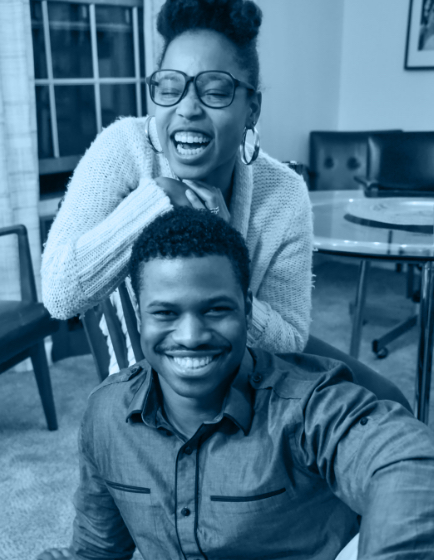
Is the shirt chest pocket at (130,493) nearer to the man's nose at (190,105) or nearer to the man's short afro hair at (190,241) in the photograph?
the man's short afro hair at (190,241)

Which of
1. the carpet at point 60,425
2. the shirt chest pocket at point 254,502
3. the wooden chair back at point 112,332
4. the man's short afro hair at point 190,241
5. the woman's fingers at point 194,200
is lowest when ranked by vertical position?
the carpet at point 60,425

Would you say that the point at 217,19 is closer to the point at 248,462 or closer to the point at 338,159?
the point at 248,462

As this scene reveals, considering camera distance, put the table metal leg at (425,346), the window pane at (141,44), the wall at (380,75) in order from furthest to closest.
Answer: the wall at (380,75) < the window pane at (141,44) < the table metal leg at (425,346)

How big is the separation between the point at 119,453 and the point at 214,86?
63 centimetres

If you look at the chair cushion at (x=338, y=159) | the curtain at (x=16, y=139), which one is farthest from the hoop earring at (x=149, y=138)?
the chair cushion at (x=338, y=159)

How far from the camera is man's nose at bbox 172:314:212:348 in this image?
0.83 meters

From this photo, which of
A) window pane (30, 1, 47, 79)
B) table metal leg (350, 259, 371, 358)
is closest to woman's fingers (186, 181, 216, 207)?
table metal leg (350, 259, 371, 358)

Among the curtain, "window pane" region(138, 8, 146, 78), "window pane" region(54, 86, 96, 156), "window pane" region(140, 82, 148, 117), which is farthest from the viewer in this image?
"window pane" region(140, 82, 148, 117)

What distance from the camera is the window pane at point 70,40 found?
2781mm

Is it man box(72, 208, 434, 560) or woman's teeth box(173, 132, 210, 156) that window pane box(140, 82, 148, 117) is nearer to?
woman's teeth box(173, 132, 210, 156)

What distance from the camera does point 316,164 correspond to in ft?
13.2

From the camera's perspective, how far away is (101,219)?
1.18 m

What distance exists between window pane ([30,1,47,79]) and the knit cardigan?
174 centimetres

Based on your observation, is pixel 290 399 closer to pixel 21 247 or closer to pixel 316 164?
pixel 21 247
